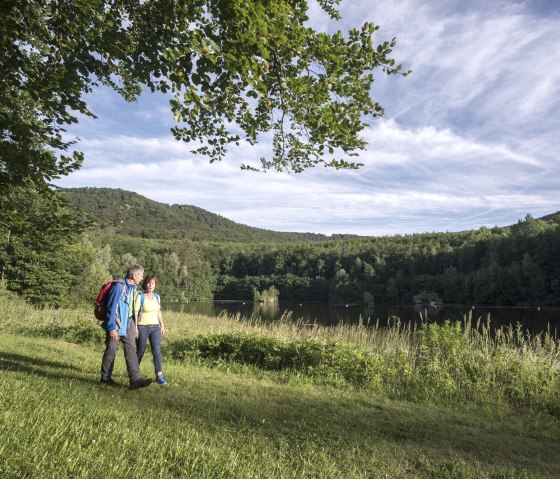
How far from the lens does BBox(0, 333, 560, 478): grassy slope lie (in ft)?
9.41

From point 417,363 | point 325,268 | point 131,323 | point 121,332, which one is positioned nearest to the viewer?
point 121,332

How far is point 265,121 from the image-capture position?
15.9ft

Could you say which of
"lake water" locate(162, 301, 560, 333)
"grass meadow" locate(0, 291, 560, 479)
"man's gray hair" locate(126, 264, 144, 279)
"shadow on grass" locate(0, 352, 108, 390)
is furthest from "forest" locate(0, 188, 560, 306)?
"lake water" locate(162, 301, 560, 333)

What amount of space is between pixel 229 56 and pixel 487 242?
91.0m

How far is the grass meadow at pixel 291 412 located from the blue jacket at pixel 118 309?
2.60 feet

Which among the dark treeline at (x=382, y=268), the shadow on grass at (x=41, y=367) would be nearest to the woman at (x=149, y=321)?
the shadow on grass at (x=41, y=367)

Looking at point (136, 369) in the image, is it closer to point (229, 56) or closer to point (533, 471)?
point (229, 56)

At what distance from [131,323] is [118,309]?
41 cm

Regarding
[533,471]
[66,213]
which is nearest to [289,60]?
[66,213]

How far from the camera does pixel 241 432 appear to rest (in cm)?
406

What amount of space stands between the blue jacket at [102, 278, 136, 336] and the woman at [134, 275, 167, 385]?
0.37 meters

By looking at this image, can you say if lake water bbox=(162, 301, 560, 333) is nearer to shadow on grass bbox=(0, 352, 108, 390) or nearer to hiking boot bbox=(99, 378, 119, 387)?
shadow on grass bbox=(0, 352, 108, 390)

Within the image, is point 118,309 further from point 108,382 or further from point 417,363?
point 417,363

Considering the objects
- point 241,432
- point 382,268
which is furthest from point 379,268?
point 241,432
